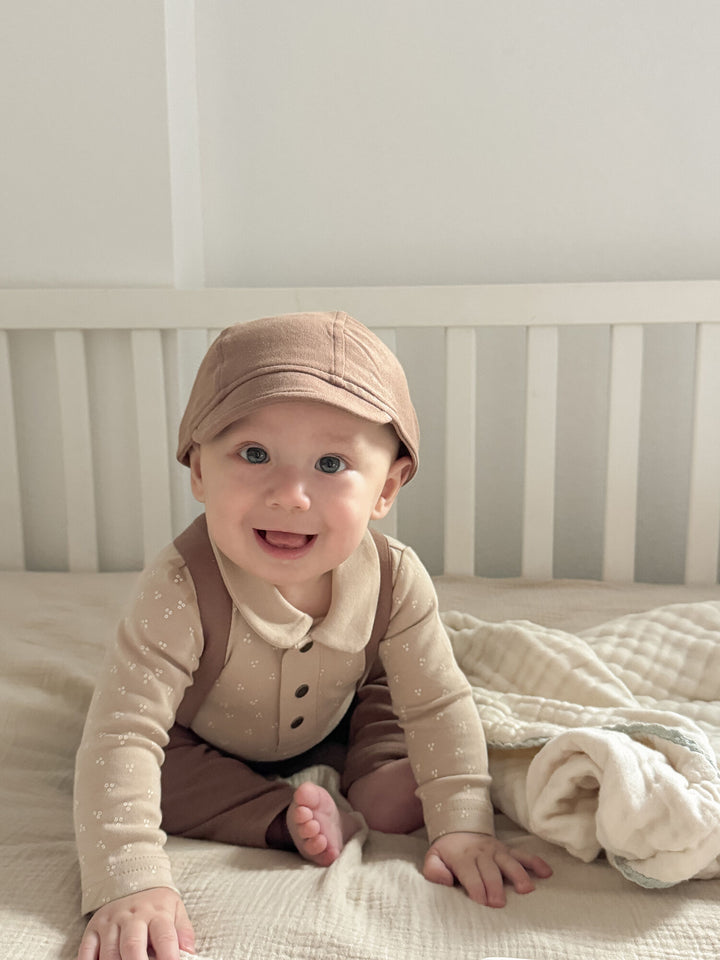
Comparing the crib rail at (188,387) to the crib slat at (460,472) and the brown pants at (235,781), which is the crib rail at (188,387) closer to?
the crib slat at (460,472)

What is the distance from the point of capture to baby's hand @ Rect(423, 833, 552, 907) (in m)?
0.65

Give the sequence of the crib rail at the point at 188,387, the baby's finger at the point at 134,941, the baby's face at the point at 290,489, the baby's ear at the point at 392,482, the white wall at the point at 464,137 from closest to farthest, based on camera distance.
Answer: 1. the baby's finger at the point at 134,941
2. the baby's face at the point at 290,489
3. the baby's ear at the point at 392,482
4. the crib rail at the point at 188,387
5. the white wall at the point at 464,137

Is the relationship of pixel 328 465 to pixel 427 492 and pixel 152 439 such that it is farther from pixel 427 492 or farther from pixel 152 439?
pixel 427 492

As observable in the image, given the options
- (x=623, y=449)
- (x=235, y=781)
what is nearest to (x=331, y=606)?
(x=235, y=781)

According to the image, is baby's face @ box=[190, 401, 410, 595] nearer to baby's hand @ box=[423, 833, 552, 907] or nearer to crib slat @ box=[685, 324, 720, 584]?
baby's hand @ box=[423, 833, 552, 907]

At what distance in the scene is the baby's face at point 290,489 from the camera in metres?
0.67

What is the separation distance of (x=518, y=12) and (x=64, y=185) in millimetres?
765

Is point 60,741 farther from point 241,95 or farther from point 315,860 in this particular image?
point 241,95

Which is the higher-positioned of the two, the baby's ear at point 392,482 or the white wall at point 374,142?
the white wall at point 374,142

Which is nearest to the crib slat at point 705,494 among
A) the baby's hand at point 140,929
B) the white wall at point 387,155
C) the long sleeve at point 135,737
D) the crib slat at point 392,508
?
the white wall at point 387,155

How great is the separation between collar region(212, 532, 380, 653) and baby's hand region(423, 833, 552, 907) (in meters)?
0.18

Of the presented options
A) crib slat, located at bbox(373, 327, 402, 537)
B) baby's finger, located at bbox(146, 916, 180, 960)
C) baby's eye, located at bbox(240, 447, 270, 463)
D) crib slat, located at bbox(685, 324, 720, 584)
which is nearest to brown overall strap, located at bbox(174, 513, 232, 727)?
baby's eye, located at bbox(240, 447, 270, 463)

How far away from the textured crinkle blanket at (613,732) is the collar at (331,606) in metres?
0.17

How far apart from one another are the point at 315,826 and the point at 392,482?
0.29 meters
